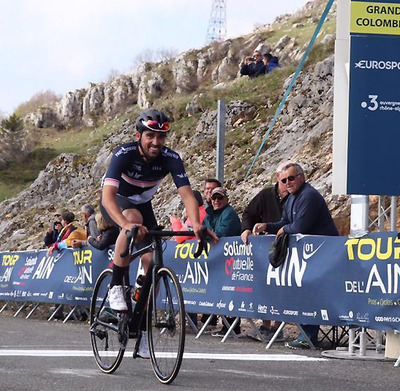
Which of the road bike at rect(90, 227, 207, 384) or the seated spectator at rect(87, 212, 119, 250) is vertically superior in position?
the seated spectator at rect(87, 212, 119, 250)

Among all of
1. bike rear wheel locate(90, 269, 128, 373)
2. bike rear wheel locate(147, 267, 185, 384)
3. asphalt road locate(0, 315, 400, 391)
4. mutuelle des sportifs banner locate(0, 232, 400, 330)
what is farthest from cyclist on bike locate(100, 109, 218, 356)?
mutuelle des sportifs banner locate(0, 232, 400, 330)

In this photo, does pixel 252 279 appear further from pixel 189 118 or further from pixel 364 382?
pixel 189 118

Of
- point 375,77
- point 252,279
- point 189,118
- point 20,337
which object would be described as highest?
point 189,118

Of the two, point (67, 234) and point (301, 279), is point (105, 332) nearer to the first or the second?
point (301, 279)

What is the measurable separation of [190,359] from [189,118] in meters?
32.6

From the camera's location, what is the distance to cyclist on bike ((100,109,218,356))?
737 cm

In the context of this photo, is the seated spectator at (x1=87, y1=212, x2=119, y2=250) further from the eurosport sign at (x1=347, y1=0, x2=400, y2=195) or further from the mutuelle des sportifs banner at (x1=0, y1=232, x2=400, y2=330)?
the eurosport sign at (x1=347, y1=0, x2=400, y2=195)

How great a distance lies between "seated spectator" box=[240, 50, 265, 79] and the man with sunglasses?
21.2 metres

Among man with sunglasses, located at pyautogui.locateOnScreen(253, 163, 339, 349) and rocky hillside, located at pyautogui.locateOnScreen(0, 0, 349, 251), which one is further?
rocky hillside, located at pyautogui.locateOnScreen(0, 0, 349, 251)

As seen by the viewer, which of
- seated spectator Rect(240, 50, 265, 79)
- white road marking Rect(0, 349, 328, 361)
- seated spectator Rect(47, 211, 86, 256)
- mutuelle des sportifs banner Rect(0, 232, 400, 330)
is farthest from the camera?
seated spectator Rect(240, 50, 265, 79)

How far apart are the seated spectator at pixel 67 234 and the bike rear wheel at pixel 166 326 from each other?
955 centimetres

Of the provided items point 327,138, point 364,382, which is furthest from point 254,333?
point 327,138

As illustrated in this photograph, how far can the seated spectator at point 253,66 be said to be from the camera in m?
32.0

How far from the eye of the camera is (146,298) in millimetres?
7422
